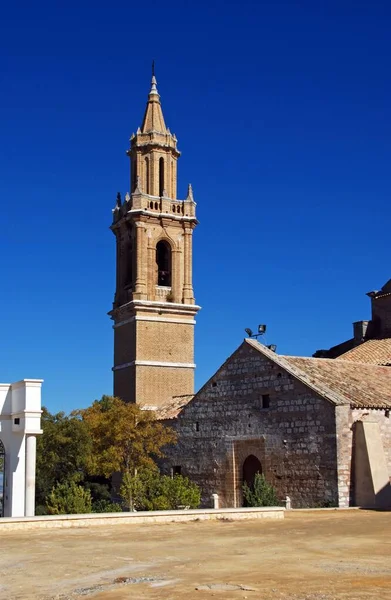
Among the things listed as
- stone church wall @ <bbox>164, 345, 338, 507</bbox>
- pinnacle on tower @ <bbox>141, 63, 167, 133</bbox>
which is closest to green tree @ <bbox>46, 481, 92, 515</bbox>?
stone church wall @ <bbox>164, 345, 338, 507</bbox>

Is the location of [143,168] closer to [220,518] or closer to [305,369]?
[305,369]

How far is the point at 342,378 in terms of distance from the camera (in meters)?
29.1

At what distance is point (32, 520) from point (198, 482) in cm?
1539

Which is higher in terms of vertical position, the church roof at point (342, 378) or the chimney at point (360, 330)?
the chimney at point (360, 330)

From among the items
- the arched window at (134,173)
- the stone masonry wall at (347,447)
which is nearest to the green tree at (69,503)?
the stone masonry wall at (347,447)

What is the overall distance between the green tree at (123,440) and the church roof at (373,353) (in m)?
9.60

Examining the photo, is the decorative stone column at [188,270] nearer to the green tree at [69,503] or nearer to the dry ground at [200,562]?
the green tree at [69,503]

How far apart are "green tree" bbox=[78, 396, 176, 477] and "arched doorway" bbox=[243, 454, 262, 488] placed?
4422mm

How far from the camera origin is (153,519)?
18.9 m

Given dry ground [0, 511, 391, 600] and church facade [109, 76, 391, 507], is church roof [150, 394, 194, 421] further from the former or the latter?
dry ground [0, 511, 391, 600]

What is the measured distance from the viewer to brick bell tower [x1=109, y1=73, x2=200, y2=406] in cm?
4431

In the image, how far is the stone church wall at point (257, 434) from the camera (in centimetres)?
2642

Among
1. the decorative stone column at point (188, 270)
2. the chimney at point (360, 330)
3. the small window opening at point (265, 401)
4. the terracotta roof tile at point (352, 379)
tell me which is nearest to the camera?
the terracotta roof tile at point (352, 379)

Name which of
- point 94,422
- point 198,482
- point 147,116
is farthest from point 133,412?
point 147,116
